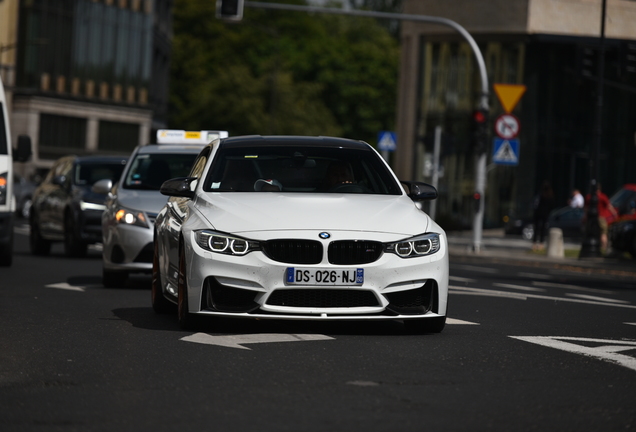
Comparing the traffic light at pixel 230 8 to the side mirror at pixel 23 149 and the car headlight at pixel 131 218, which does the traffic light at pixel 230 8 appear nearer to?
the side mirror at pixel 23 149

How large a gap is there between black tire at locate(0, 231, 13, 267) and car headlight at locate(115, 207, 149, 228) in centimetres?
342

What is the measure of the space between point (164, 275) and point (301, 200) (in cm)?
163

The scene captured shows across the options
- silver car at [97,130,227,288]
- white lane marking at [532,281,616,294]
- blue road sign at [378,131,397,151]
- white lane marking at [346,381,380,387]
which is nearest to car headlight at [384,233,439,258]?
white lane marking at [346,381,380,387]

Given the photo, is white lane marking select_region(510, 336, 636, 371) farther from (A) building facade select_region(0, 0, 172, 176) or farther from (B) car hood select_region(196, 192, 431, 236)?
(A) building facade select_region(0, 0, 172, 176)

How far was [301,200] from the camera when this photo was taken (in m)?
9.91

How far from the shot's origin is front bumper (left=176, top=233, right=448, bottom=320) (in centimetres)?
931

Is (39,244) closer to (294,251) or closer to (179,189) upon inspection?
(179,189)

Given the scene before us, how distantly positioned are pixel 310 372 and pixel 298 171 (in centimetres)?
322

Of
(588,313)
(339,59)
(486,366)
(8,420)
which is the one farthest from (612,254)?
(339,59)

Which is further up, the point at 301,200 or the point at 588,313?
the point at 301,200

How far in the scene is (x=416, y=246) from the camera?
9555 millimetres


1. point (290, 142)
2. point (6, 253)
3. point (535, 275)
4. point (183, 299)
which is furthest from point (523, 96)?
point (183, 299)

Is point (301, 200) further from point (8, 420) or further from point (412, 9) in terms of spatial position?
point (412, 9)

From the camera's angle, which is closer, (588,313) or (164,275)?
(164,275)
